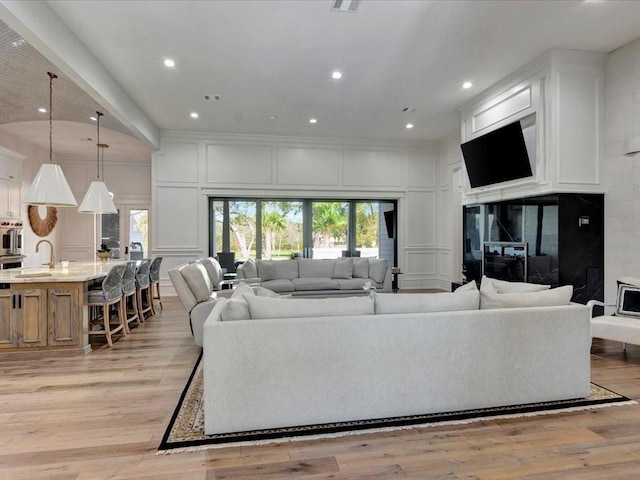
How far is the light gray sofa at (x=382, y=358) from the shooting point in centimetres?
227

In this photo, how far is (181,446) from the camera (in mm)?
2174

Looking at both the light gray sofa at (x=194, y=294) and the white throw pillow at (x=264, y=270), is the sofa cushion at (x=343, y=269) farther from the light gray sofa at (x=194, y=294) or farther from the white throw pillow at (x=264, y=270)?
the light gray sofa at (x=194, y=294)

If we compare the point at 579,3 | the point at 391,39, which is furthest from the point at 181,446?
the point at 579,3

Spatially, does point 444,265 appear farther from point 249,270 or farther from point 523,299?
point 523,299

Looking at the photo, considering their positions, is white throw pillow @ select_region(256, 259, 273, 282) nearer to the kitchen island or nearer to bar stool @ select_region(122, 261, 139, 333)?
bar stool @ select_region(122, 261, 139, 333)

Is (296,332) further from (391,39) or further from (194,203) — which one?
(194,203)

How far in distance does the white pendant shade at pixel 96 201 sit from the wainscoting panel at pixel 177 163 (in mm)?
2151

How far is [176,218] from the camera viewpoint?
7758 mm

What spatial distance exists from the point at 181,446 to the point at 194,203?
6.27 m

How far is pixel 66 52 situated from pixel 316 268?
4.66m

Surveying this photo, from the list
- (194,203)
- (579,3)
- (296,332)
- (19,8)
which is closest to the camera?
(296,332)

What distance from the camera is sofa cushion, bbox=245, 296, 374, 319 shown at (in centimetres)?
244

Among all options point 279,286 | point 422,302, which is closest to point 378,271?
point 279,286

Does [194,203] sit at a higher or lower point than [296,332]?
higher
